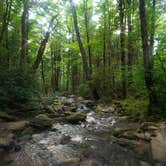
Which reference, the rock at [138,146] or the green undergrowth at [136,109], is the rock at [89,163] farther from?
the green undergrowth at [136,109]

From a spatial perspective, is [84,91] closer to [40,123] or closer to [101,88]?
[101,88]

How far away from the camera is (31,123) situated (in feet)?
23.2

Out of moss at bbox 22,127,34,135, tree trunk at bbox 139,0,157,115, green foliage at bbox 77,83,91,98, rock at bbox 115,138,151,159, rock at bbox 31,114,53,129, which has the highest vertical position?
tree trunk at bbox 139,0,157,115

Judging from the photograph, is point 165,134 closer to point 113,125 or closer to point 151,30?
point 113,125

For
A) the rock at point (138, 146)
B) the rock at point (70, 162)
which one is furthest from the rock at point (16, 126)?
the rock at point (138, 146)

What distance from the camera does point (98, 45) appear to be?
1605cm

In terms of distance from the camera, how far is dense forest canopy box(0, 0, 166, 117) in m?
7.39

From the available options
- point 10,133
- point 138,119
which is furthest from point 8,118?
point 138,119

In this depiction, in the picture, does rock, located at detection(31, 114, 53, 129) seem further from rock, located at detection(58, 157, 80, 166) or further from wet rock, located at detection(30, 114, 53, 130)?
rock, located at detection(58, 157, 80, 166)

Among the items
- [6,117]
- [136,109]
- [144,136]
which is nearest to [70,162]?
[144,136]

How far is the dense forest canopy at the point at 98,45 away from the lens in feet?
24.3

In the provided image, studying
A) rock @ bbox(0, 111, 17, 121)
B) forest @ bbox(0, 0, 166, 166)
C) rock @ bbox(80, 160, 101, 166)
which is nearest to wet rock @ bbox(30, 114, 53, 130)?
forest @ bbox(0, 0, 166, 166)

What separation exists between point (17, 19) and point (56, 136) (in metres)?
11.5

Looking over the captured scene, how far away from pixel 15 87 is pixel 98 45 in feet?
30.7
